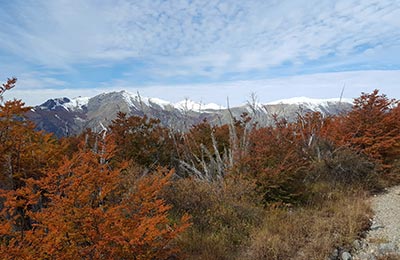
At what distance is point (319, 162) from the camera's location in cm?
963

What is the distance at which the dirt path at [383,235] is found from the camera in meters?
5.06

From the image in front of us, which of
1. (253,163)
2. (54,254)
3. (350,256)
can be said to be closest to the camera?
(54,254)

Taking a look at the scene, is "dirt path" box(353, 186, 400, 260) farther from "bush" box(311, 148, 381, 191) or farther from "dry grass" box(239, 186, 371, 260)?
"bush" box(311, 148, 381, 191)

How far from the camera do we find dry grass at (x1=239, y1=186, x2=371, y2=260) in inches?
199

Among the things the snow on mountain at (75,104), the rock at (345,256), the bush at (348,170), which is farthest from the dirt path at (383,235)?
the snow on mountain at (75,104)

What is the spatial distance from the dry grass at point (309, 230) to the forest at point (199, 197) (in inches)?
0.9

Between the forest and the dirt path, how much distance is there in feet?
0.78

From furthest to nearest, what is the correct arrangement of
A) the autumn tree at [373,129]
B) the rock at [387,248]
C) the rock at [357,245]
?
1. the autumn tree at [373,129]
2. the rock at [357,245]
3. the rock at [387,248]

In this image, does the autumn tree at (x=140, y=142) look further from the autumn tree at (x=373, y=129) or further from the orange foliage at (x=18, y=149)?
the autumn tree at (x=373, y=129)

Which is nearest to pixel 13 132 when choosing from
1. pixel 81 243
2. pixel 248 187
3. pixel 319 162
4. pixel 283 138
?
pixel 81 243

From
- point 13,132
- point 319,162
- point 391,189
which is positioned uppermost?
point 13,132

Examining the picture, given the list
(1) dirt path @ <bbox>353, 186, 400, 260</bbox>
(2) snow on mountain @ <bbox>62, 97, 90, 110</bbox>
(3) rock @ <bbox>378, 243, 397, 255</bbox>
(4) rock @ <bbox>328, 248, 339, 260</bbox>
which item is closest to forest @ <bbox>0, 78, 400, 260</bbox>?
A: (4) rock @ <bbox>328, 248, 339, 260</bbox>

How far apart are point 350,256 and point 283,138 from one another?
3694 millimetres

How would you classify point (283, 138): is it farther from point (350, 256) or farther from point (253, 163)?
point (350, 256)
